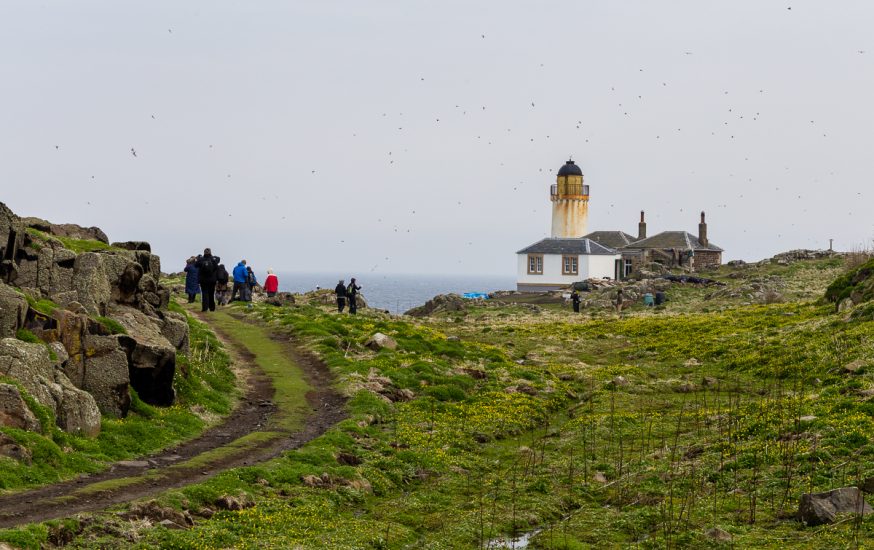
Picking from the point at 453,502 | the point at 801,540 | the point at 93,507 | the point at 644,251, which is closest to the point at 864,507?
the point at 801,540

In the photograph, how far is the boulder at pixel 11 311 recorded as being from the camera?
2591cm

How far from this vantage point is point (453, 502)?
24.3m

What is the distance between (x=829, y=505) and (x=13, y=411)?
1758 centimetres

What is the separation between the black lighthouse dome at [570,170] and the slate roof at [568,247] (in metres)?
12.2

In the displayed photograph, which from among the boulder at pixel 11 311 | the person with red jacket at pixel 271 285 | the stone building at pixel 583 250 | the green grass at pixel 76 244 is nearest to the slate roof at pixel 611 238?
the stone building at pixel 583 250

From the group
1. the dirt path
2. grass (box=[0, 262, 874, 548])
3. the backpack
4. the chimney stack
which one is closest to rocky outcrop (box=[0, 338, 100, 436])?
the dirt path

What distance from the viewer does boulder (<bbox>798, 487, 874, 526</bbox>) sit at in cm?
1983

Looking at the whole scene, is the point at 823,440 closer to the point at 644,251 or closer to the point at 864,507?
the point at 864,507

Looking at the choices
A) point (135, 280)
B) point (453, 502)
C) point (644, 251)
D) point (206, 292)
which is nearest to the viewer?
point (453, 502)

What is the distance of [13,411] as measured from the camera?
74.1 feet

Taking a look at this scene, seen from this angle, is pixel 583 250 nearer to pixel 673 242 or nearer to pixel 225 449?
pixel 673 242

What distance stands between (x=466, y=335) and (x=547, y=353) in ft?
31.6

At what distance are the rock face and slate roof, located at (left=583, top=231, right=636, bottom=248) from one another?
3536 inches

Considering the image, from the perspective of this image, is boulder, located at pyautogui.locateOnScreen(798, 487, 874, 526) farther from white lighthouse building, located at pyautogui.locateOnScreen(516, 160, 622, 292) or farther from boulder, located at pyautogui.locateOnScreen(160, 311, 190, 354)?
white lighthouse building, located at pyautogui.locateOnScreen(516, 160, 622, 292)
